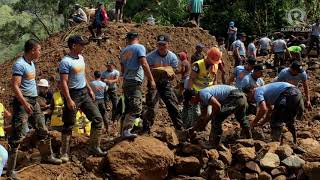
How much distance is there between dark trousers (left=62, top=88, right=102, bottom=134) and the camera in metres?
7.16

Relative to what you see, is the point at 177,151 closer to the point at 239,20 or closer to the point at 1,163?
the point at 1,163

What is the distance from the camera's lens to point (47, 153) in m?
7.48

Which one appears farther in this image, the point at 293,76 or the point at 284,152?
the point at 293,76

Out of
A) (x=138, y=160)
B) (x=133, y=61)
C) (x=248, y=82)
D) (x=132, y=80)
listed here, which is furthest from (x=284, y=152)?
(x=133, y=61)

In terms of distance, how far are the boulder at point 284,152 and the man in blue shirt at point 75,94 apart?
9.32 feet

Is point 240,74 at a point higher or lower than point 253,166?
higher

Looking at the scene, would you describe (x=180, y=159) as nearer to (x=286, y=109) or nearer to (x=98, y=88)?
(x=286, y=109)

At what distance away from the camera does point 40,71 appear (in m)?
16.0

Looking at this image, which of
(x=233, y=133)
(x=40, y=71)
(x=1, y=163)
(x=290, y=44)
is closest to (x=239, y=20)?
(x=290, y=44)

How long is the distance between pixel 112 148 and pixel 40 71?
901 centimetres

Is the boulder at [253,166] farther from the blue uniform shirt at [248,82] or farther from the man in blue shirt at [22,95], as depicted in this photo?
the man in blue shirt at [22,95]

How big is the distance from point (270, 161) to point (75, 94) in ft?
10.7

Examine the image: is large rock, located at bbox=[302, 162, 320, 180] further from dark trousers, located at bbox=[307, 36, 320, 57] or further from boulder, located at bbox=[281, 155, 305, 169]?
dark trousers, located at bbox=[307, 36, 320, 57]

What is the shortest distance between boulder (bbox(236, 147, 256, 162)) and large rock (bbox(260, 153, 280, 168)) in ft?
0.63
